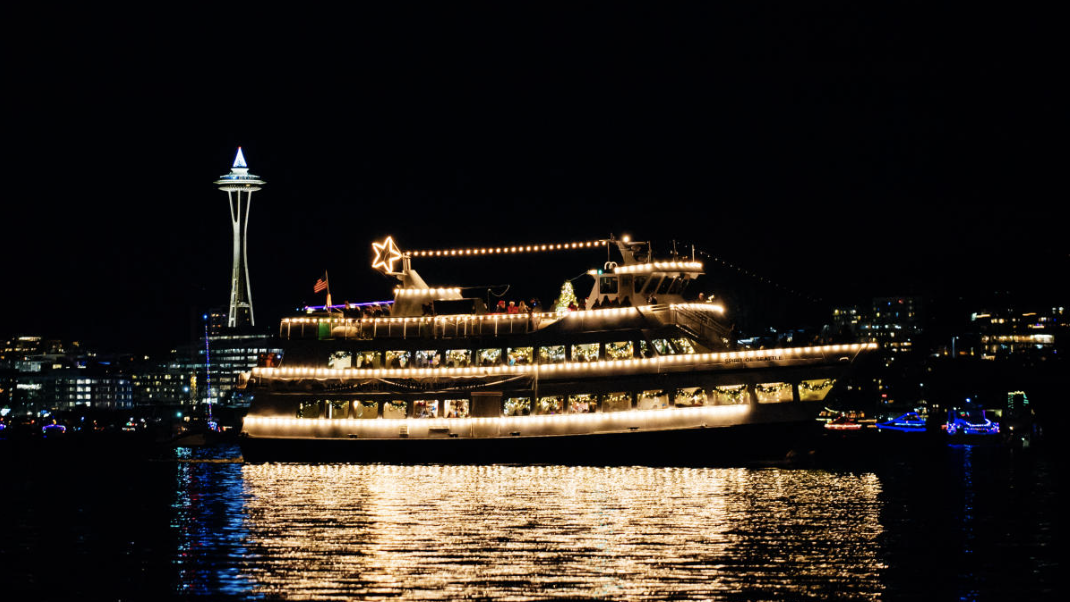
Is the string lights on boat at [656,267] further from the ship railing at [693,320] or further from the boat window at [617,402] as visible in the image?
the boat window at [617,402]

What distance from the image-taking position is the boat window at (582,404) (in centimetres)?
3875

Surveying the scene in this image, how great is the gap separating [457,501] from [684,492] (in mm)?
6006

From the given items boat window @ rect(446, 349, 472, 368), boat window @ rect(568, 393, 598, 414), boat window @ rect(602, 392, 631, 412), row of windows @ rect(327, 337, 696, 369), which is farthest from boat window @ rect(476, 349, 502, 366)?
boat window @ rect(602, 392, 631, 412)

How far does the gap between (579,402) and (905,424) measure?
44.7 meters

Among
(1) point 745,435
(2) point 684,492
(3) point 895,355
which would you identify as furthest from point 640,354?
(3) point 895,355

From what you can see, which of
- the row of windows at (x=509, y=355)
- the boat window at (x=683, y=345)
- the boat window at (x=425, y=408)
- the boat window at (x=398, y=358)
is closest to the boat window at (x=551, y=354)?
the row of windows at (x=509, y=355)

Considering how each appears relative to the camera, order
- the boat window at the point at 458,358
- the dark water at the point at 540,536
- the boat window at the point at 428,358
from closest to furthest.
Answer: the dark water at the point at 540,536, the boat window at the point at 458,358, the boat window at the point at 428,358

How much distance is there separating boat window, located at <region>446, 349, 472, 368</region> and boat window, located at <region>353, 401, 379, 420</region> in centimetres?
327

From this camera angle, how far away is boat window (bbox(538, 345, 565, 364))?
39688 mm

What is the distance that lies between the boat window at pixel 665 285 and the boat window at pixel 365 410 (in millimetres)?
11365

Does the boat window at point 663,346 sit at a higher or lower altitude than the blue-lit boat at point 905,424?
higher

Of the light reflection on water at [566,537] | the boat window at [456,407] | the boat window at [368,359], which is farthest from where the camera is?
the boat window at [368,359]

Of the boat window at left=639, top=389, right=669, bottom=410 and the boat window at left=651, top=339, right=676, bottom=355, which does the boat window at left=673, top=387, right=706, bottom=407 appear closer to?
the boat window at left=639, top=389, right=669, bottom=410

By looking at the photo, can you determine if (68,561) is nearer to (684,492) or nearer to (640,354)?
(684,492)
